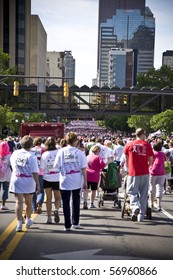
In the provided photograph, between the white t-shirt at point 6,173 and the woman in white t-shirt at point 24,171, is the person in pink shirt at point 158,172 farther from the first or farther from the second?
the woman in white t-shirt at point 24,171

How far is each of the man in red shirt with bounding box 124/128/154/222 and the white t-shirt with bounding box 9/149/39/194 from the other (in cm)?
203

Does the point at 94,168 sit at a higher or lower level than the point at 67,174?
lower

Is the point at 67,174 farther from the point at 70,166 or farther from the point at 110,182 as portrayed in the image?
the point at 110,182

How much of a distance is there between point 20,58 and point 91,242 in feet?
287

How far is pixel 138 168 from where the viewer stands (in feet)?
30.0

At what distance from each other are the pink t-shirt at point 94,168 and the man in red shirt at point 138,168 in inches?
80.4

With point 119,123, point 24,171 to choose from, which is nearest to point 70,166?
point 24,171

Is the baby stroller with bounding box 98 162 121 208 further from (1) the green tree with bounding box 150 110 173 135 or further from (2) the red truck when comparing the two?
(1) the green tree with bounding box 150 110 173 135

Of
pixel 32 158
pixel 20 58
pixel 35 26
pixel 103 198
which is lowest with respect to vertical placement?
pixel 103 198

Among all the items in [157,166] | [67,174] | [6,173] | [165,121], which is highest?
[165,121]

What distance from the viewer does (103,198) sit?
Answer: 11.5 meters

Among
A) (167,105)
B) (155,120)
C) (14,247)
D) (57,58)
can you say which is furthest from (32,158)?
(57,58)

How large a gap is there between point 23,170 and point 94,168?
348 centimetres
